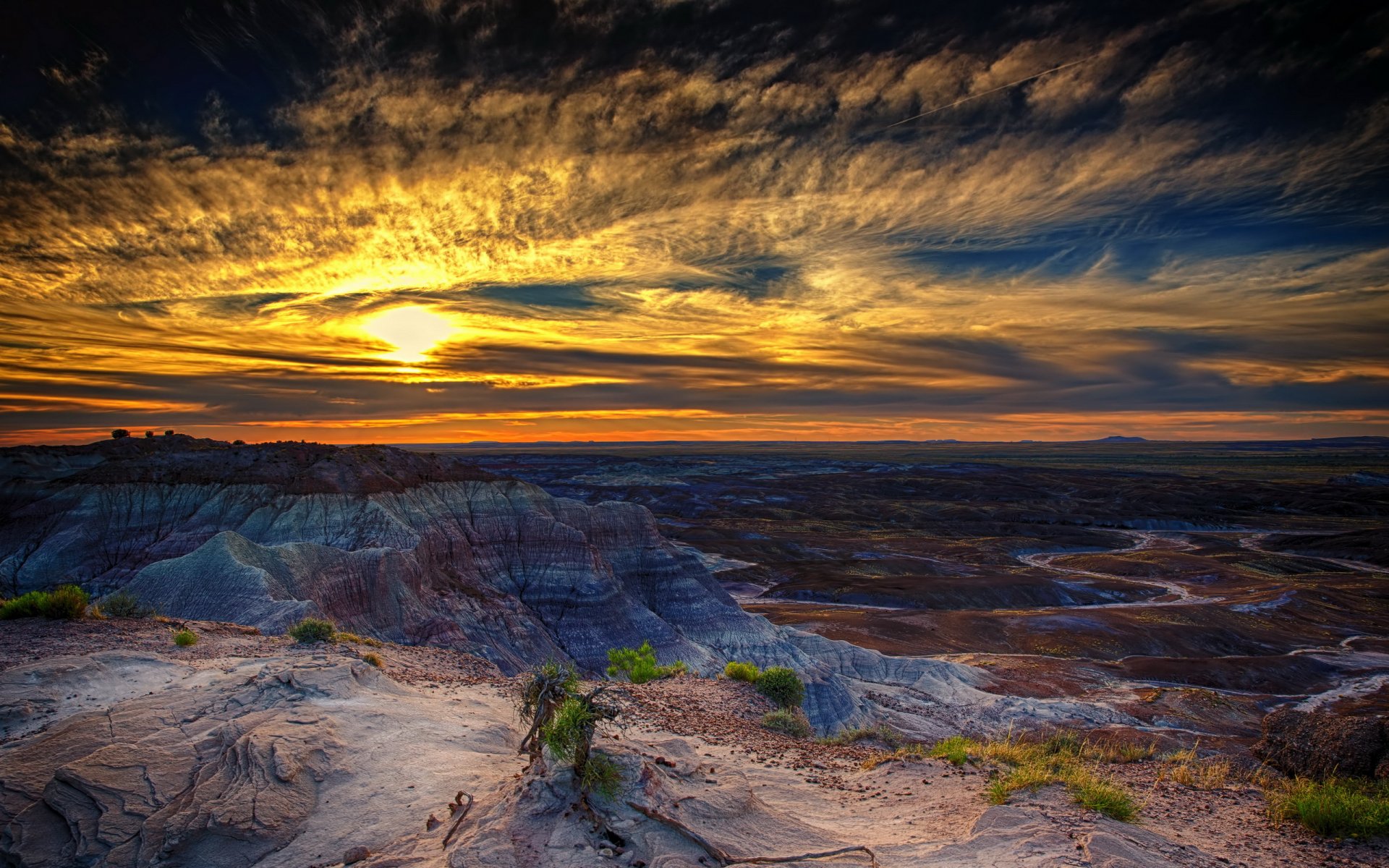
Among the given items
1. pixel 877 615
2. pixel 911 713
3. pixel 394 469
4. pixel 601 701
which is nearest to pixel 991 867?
pixel 601 701

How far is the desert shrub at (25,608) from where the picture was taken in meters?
14.5

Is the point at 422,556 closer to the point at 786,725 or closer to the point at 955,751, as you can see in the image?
the point at 786,725

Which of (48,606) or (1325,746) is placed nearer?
(1325,746)

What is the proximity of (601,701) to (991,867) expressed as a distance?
26.8 feet

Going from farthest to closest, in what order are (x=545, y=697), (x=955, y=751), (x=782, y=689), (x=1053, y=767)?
(x=782, y=689) → (x=955, y=751) → (x=1053, y=767) → (x=545, y=697)

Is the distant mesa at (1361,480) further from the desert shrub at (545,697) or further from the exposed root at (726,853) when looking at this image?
the desert shrub at (545,697)

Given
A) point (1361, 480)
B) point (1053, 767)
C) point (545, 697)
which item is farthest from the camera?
point (1361, 480)

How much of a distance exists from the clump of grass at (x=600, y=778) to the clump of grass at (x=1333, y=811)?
7490mm

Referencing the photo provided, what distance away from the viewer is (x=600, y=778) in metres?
7.13

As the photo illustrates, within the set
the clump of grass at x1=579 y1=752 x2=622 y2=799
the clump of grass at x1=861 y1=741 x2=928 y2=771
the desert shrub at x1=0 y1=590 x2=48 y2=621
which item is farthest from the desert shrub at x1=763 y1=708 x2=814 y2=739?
the desert shrub at x1=0 y1=590 x2=48 y2=621

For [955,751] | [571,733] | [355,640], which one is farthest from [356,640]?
[955,751]

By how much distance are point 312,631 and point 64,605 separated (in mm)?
5215

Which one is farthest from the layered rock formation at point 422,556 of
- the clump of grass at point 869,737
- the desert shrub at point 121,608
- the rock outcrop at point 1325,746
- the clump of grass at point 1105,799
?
the clump of grass at point 1105,799

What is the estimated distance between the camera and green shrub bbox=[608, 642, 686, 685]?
18.7 meters
